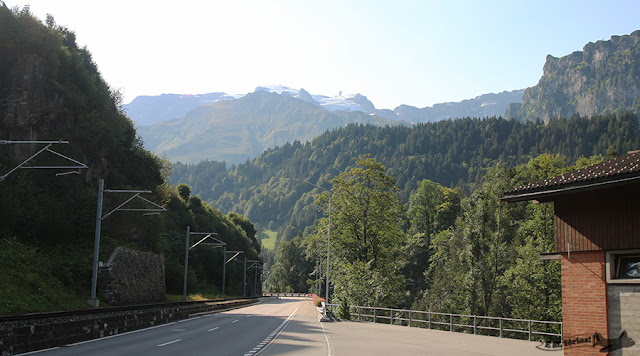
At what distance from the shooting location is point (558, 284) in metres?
43.3

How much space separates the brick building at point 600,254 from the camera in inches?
565

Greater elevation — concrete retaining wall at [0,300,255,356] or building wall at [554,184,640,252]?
building wall at [554,184,640,252]

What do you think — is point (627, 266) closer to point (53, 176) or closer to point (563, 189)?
point (563, 189)

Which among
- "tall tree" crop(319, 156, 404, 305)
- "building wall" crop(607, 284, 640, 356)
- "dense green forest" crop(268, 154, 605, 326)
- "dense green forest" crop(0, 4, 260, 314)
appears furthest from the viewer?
"tall tree" crop(319, 156, 404, 305)

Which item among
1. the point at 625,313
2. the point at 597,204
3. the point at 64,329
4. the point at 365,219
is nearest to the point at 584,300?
the point at 625,313

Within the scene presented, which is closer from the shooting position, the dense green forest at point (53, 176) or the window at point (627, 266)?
the window at point (627, 266)

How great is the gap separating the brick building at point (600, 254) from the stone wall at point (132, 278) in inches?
1376

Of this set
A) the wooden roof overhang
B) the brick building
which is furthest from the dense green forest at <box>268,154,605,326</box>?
the brick building

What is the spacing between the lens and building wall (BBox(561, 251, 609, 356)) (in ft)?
49.2

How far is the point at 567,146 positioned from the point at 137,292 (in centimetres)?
16093

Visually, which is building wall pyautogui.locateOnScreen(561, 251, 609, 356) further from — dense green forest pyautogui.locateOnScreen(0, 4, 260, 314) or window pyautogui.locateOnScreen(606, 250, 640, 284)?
dense green forest pyautogui.locateOnScreen(0, 4, 260, 314)

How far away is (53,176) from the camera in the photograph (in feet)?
145

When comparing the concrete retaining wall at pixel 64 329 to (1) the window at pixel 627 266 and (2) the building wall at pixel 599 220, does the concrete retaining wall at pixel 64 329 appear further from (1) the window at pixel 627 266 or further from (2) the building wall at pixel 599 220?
(1) the window at pixel 627 266

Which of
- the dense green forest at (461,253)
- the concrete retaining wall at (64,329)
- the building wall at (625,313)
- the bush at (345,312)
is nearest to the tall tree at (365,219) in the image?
the dense green forest at (461,253)
